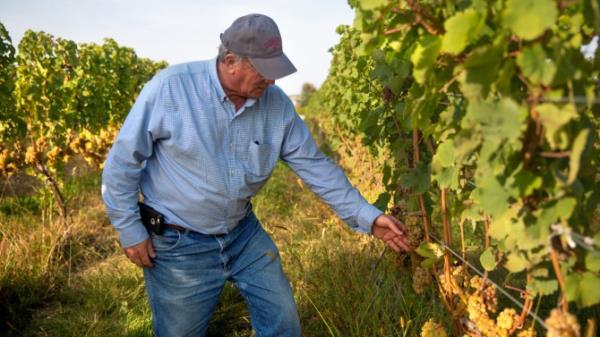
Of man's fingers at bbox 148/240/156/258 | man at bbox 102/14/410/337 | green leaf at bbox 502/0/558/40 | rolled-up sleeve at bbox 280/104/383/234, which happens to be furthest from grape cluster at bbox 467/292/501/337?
man's fingers at bbox 148/240/156/258

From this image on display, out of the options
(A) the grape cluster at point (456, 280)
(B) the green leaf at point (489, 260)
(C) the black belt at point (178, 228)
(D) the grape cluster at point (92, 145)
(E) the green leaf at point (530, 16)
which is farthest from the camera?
(D) the grape cluster at point (92, 145)

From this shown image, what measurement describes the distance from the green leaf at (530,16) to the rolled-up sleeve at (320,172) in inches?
60.7

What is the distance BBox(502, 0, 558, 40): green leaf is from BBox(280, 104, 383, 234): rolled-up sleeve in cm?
154

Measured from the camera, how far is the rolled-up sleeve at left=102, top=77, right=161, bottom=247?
2447mm

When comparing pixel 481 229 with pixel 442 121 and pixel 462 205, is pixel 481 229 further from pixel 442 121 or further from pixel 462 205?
pixel 442 121

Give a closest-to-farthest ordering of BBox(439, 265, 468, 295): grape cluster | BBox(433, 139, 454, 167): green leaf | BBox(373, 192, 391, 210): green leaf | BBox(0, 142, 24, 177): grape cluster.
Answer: BBox(433, 139, 454, 167): green leaf, BBox(439, 265, 468, 295): grape cluster, BBox(373, 192, 391, 210): green leaf, BBox(0, 142, 24, 177): grape cluster

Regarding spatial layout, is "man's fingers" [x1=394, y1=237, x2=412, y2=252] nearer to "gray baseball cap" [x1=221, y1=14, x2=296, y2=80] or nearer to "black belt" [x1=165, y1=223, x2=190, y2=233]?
"gray baseball cap" [x1=221, y1=14, x2=296, y2=80]

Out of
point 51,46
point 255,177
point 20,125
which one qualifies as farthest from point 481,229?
point 51,46

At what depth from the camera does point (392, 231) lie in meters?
2.48

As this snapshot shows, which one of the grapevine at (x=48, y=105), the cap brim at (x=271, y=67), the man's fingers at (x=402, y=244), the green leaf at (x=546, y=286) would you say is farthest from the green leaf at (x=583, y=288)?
the grapevine at (x=48, y=105)

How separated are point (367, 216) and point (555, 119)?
140 cm

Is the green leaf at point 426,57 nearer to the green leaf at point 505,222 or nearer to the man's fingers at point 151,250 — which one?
the green leaf at point 505,222

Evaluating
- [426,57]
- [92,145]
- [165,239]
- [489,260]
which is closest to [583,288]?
[489,260]

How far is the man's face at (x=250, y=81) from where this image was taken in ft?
8.13
